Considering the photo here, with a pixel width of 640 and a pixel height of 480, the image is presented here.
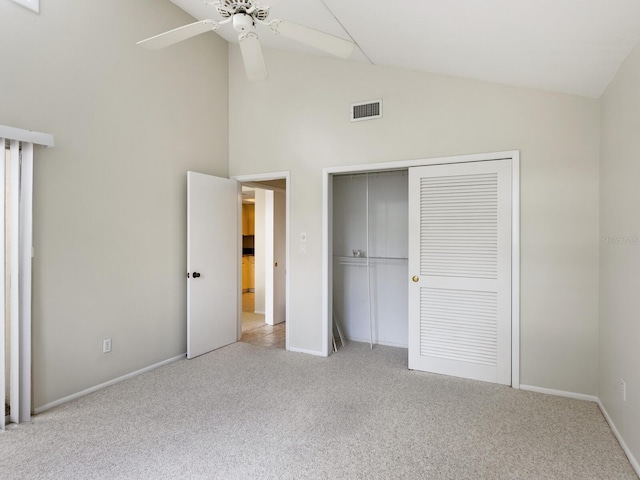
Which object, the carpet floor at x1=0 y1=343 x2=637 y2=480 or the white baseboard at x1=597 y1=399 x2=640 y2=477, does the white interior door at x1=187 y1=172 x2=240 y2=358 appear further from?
the white baseboard at x1=597 y1=399 x2=640 y2=477

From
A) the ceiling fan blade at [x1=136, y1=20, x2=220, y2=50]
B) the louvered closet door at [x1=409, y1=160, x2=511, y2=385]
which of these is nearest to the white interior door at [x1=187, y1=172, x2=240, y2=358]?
the ceiling fan blade at [x1=136, y1=20, x2=220, y2=50]

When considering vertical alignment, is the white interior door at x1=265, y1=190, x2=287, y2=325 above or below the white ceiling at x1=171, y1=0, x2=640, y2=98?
below

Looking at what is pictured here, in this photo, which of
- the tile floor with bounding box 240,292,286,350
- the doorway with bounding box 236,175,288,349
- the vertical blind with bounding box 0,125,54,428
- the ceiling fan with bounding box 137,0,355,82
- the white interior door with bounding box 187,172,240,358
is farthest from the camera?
the doorway with bounding box 236,175,288,349

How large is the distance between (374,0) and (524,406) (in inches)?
125

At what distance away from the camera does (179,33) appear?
2.13 meters

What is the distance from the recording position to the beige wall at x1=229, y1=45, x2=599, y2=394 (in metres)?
3.04

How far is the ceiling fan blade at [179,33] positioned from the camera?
2.08 metres

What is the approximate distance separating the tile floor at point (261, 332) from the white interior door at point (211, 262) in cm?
31

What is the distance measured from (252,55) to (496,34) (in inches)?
62.4

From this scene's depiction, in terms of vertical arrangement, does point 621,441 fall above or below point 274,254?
below

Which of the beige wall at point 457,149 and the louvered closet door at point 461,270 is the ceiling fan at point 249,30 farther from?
the louvered closet door at point 461,270

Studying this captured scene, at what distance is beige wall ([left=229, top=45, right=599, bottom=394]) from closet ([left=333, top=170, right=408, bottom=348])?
0.80m

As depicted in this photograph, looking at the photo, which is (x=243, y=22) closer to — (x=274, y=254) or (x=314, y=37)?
(x=314, y=37)

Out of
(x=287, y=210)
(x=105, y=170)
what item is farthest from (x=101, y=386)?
(x=287, y=210)
